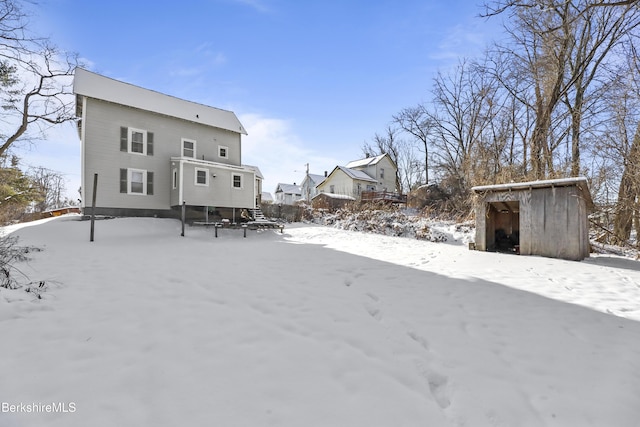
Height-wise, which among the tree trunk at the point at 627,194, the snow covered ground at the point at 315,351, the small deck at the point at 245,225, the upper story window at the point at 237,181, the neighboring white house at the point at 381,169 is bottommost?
the snow covered ground at the point at 315,351

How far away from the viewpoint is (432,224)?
13867 mm

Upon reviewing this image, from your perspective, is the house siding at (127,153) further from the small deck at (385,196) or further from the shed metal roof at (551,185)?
the shed metal roof at (551,185)

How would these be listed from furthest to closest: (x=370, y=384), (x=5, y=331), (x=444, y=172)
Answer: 1. (x=444, y=172)
2. (x=5, y=331)
3. (x=370, y=384)

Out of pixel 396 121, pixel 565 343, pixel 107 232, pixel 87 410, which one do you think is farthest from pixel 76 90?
pixel 396 121

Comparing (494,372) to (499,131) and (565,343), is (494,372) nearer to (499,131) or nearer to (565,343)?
(565,343)

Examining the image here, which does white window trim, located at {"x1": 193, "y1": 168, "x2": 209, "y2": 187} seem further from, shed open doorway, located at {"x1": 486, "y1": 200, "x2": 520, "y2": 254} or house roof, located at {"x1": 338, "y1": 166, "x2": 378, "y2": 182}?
house roof, located at {"x1": 338, "y1": 166, "x2": 378, "y2": 182}

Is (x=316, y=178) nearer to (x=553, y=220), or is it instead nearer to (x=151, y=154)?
(x=151, y=154)

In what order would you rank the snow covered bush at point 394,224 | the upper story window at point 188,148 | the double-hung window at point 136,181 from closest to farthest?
the snow covered bush at point 394,224
the double-hung window at point 136,181
the upper story window at point 188,148

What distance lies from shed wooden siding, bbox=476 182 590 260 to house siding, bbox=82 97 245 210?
13947 mm

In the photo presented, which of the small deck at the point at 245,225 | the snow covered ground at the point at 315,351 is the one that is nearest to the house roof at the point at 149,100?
the small deck at the point at 245,225

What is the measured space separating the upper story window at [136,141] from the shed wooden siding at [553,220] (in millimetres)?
16429

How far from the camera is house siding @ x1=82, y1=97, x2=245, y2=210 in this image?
13781 millimetres

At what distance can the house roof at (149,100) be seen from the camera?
14.1 m

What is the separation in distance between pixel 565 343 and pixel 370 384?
85.4 inches
